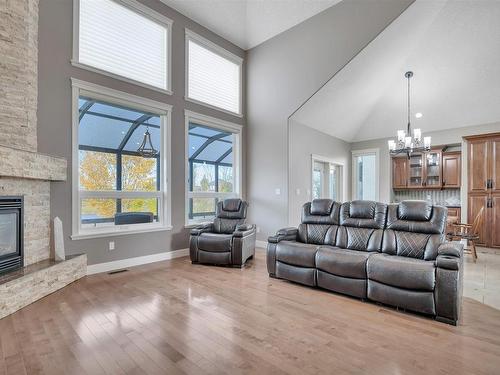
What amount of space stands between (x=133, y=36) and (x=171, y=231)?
10.9 ft

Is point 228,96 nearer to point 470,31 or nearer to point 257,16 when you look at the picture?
point 257,16

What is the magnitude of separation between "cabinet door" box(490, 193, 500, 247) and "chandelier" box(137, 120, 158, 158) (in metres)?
6.93

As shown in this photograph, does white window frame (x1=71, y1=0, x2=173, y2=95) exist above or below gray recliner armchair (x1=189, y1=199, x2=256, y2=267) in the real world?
above

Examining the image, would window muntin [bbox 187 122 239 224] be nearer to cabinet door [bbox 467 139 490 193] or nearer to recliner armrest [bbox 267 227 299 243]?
recliner armrest [bbox 267 227 299 243]

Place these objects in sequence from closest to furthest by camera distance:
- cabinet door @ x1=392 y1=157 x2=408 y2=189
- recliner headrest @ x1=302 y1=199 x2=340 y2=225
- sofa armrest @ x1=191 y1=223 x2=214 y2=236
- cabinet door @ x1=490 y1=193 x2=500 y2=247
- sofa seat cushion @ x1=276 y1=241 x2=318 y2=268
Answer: sofa seat cushion @ x1=276 y1=241 x2=318 y2=268 → recliner headrest @ x1=302 y1=199 x2=340 y2=225 → sofa armrest @ x1=191 y1=223 x2=214 y2=236 → cabinet door @ x1=490 y1=193 x2=500 y2=247 → cabinet door @ x1=392 y1=157 x2=408 y2=189

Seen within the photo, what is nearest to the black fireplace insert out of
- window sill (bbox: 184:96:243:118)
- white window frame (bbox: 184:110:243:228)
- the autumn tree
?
the autumn tree

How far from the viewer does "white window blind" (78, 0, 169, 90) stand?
388 centimetres

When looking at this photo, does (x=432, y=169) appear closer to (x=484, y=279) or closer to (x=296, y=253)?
(x=484, y=279)

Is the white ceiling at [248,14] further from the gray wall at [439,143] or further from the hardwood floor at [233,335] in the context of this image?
the hardwood floor at [233,335]

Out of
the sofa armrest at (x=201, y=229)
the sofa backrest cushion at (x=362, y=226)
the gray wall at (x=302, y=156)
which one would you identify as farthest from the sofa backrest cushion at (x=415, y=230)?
the sofa armrest at (x=201, y=229)

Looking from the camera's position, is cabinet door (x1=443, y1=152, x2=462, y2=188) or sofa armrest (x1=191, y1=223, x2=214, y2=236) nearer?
sofa armrest (x1=191, y1=223, x2=214, y2=236)

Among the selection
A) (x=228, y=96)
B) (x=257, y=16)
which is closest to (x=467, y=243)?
(x=228, y=96)

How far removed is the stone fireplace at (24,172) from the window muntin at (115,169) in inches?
19.3

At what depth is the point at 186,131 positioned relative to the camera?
5.04 m
